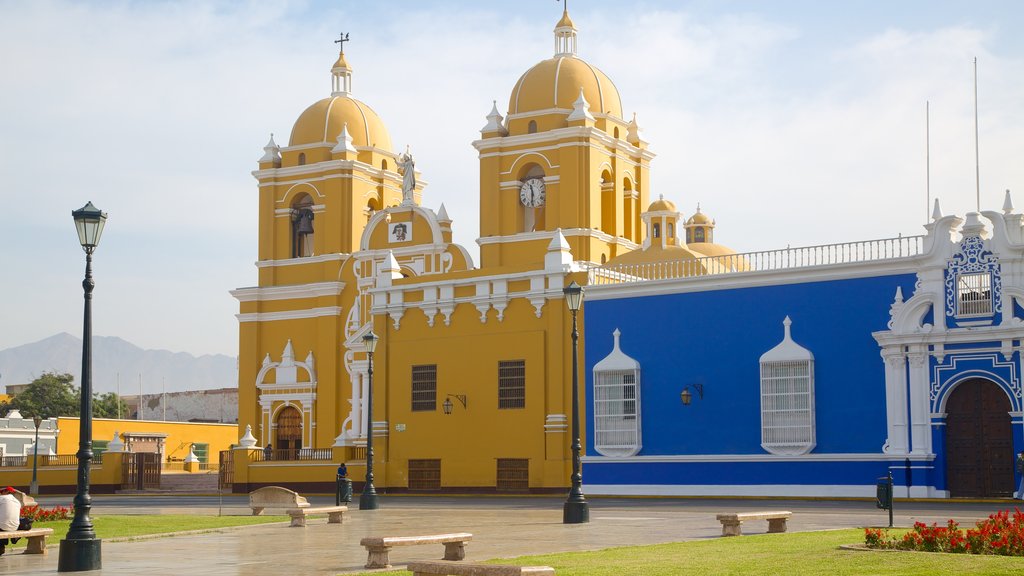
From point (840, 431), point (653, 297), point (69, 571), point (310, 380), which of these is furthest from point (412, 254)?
point (69, 571)

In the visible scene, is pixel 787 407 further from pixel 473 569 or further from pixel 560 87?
pixel 473 569

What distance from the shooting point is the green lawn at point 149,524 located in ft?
65.4

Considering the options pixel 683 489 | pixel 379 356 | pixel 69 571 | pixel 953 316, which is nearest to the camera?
pixel 69 571

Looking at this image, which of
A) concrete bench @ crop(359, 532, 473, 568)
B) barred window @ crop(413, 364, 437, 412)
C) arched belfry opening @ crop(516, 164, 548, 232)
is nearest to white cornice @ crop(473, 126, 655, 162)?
arched belfry opening @ crop(516, 164, 548, 232)

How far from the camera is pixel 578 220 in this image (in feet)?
132

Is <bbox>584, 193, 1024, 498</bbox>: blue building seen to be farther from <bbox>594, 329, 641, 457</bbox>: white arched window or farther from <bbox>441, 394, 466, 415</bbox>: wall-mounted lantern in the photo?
<bbox>441, 394, 466, 415</bbox>: wall-mounted lantern

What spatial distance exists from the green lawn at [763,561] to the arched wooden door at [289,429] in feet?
103

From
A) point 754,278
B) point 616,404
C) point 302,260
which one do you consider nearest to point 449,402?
point 616,404

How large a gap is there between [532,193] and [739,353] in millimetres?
12443

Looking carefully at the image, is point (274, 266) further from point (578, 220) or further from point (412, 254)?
point (578, 220)

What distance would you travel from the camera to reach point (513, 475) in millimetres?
35094

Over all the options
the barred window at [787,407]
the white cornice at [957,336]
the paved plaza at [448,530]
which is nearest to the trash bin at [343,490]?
the paved plaza at [448,530]

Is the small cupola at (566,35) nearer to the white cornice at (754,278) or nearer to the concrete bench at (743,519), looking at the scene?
the white cornice at (754,278)

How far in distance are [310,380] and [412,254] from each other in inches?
227
